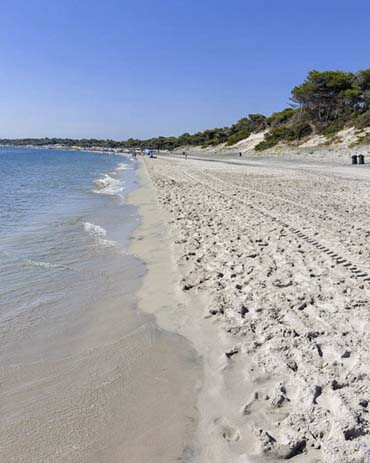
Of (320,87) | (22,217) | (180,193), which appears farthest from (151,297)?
(320,87)

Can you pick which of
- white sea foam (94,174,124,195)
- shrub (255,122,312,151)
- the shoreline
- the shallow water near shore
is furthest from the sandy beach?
shrub (255,122,312,151)

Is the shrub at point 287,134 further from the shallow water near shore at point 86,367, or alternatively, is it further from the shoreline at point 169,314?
the shallow water near shore at point 86,367

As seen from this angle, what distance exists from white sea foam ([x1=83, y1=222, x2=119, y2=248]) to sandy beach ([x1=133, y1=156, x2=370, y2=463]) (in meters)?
0.66

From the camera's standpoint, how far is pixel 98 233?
33.4ft

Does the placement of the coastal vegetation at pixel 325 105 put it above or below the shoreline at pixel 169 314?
above

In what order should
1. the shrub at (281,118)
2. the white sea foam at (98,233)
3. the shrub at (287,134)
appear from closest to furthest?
the white sea foam at (98,233), the shrub at (287,134), the shrub at (281,118)

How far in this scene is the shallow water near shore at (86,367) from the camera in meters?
2.82

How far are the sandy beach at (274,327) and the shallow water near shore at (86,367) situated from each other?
25 centimetres

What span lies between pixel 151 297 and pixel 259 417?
2918 millimetres

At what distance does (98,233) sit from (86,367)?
657 centimetres

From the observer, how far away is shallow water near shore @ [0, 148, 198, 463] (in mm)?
2816

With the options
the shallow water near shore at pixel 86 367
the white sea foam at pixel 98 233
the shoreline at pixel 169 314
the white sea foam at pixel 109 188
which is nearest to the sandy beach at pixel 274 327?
the shoreline at pixel 169 314

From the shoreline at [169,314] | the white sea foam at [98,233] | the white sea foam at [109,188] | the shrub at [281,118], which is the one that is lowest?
the shoreline at [169,314]

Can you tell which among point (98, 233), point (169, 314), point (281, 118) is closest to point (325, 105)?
point (281, 118)
